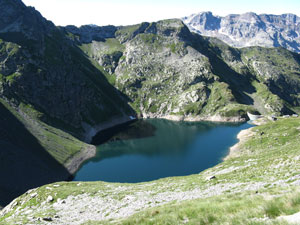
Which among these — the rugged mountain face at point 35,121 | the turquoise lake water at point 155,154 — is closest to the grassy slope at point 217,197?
the rugged mountain face at point 35,121

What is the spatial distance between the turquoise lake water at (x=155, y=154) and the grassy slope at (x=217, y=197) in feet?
142

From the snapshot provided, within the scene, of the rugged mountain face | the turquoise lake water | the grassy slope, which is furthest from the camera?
the turquoise lake water

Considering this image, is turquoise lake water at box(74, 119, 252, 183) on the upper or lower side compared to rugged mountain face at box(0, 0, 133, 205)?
lower

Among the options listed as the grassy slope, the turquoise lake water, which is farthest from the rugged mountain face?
the grassy slope

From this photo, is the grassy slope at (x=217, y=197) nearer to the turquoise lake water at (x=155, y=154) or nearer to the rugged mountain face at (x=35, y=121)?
the rugged mountain face at (x=35, y=121)

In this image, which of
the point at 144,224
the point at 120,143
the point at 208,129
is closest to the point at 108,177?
the point at 120,143

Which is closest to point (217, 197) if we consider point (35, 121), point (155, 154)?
point (155, 154)

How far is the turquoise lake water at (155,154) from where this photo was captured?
10556 centimetres

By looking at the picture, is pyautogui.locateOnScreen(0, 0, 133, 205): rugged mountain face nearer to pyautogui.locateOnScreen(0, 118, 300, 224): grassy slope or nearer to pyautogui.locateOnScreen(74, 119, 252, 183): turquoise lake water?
pyautogui.locateOnScreen(74, 119, 252, 183): turquoise lake water

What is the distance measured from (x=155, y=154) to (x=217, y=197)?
113 m

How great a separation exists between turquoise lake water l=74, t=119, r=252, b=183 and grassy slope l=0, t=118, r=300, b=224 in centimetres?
4324

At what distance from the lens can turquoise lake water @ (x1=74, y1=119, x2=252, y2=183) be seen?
346 ft

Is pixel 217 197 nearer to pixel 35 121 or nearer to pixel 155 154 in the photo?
pixel 155 154

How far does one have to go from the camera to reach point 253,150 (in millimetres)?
112250
